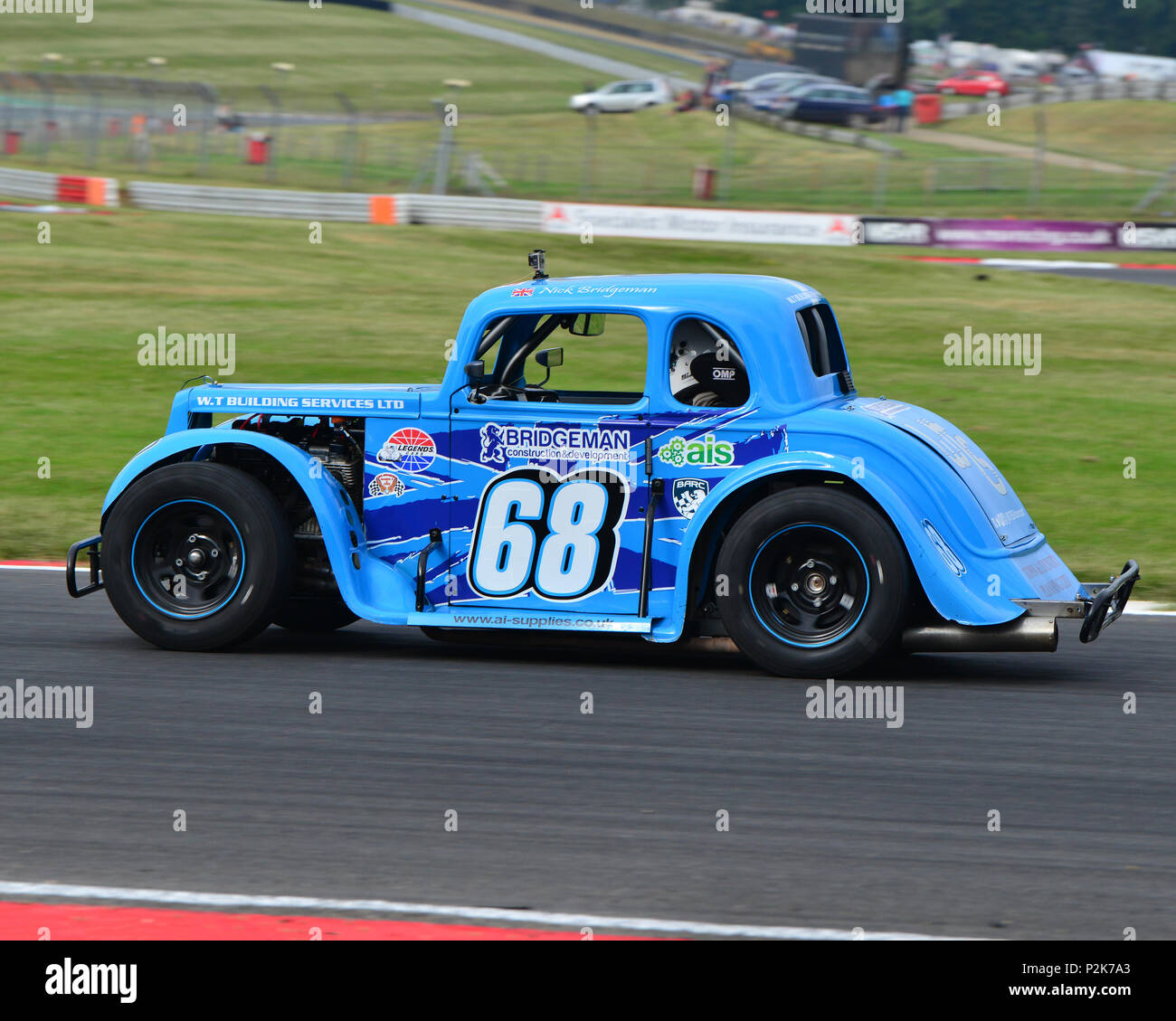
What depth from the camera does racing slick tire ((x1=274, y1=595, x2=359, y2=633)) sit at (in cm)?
903

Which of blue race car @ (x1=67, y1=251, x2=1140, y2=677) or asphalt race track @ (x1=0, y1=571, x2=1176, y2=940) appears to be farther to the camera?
blue race car @ (x1=67, y1=251, x2=1140, y2=677)

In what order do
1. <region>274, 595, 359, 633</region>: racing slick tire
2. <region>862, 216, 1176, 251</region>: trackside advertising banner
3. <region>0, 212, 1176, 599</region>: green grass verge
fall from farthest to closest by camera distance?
1. <region>862, 216, 1176, 251</region>: trackside advertising banner
2. <region>0, 212, 1176, 599</region>: green grass verge
3. <region>274, 595, 359, 633</region>: racing slick tire

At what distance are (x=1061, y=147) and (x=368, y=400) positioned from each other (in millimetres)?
43797

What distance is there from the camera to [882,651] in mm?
7480

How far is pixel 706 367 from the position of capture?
7879mm

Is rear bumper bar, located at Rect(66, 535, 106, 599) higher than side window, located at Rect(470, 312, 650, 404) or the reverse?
the reverse

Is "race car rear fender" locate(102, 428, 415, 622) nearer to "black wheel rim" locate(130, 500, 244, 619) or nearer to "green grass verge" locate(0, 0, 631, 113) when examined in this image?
"black wheel rim" locate(130, 500, 244, 619)

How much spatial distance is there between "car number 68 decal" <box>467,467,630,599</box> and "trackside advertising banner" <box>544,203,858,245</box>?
23819 millimetres

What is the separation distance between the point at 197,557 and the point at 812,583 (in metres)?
3.07

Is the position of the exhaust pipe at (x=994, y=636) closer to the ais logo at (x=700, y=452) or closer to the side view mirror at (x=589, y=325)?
the ais logo at (x=700, y=452)

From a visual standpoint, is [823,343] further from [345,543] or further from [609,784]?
[609,784]

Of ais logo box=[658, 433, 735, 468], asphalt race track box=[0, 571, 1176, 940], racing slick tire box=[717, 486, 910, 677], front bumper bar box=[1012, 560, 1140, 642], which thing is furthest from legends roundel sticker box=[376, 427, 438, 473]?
front bumper bar box=[1012, 560, 1140, 642]
